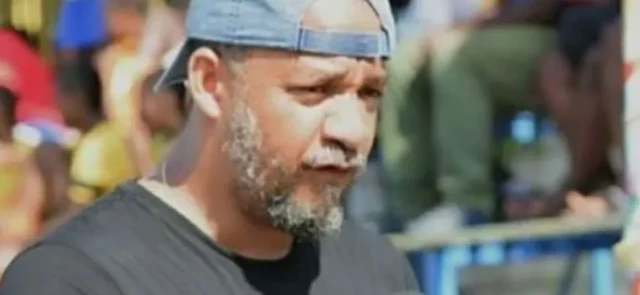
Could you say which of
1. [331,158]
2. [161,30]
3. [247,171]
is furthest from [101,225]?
[161,30]

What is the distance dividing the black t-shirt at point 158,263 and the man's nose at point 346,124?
23 cm

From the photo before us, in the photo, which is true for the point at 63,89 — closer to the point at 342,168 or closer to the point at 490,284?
the point at 490,284

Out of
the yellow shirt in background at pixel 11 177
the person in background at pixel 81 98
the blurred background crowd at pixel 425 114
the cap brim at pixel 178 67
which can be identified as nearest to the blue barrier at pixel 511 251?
the blurred background crowd at pixel 425 114

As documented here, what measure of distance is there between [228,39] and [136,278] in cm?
36

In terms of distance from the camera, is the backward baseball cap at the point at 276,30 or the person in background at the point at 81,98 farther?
the person in background at the point at 81,98

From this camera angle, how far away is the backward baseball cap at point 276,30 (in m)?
2.54

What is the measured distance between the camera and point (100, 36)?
6.87 m

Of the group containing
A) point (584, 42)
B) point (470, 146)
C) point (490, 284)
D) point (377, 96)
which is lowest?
point (490, 284)

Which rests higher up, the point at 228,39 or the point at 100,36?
the point at 228,39

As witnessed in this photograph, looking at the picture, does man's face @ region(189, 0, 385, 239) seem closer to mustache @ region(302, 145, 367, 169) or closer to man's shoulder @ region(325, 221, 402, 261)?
mustache @ region(302, 145, 367, 169)

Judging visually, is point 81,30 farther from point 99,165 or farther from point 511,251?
point 511,251

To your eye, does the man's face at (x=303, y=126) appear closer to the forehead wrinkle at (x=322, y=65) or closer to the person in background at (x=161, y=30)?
the forehead wrinkle at (x=322, y=65)

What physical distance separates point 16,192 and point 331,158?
4011mm

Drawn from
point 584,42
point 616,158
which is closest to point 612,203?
point 616,158
